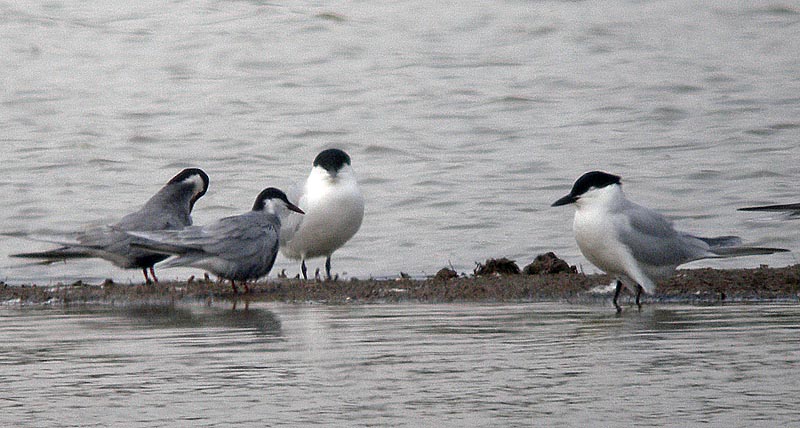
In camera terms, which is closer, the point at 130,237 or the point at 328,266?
the point at 130,237

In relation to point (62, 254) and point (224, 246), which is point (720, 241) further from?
point (62, 254)

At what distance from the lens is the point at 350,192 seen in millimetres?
10461

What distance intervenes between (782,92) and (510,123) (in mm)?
3167

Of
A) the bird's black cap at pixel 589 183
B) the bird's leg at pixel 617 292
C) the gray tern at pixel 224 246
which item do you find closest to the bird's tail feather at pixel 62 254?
the gray tern at pixel 224 246

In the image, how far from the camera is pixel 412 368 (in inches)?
214

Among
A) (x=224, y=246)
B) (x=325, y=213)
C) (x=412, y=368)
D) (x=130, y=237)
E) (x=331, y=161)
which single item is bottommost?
(x=412, y=368)

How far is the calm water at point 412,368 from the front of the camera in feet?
14.8

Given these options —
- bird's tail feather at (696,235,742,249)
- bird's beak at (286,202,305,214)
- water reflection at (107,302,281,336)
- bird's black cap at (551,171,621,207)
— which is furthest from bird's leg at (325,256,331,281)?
bird's tail feather at (696,235,742,249)

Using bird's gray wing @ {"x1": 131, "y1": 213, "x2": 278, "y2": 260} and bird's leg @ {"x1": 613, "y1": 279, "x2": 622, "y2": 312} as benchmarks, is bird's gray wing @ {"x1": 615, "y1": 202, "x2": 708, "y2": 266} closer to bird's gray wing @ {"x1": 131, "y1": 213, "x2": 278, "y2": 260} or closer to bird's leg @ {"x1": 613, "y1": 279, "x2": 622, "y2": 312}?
bird's leg @ {"x1": 613, "y1": 279, "x2": 622, "y2": 312}

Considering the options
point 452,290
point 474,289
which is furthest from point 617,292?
point 452,290

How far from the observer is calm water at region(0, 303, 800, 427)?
4.52m

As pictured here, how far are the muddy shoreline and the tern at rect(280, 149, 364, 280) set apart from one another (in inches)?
38.4

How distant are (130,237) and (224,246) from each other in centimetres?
77

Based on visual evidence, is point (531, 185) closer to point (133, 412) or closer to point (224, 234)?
point (224, 234)
